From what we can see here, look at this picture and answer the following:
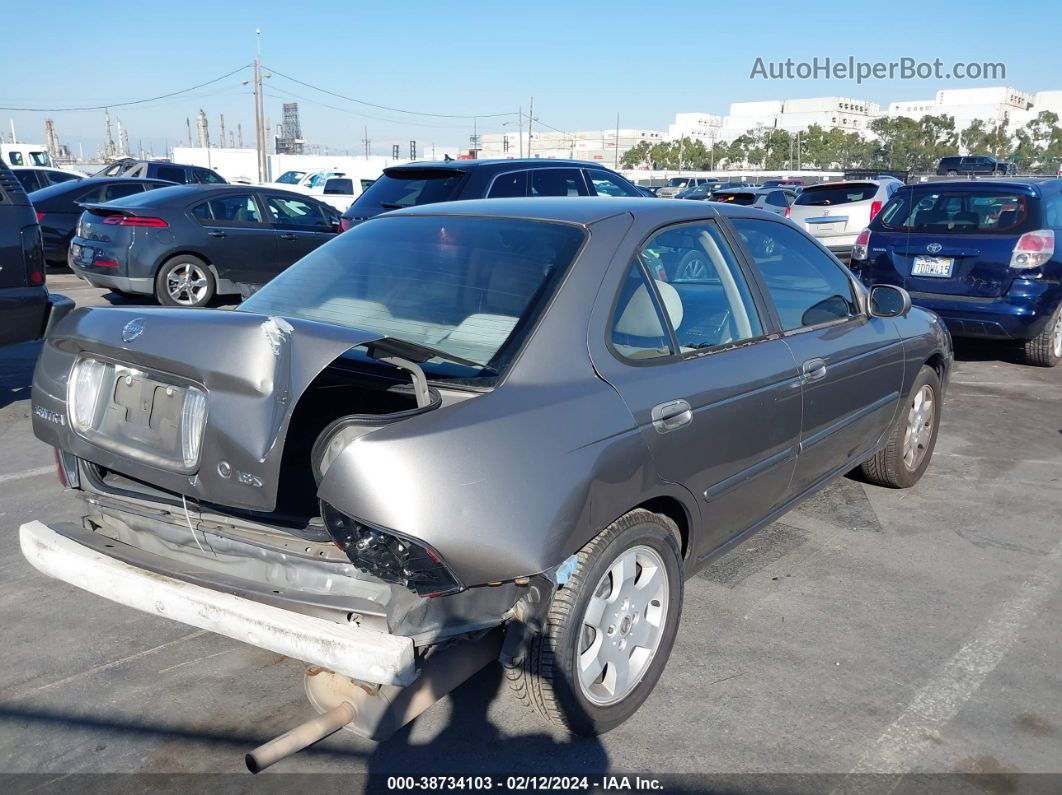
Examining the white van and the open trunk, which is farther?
the white van

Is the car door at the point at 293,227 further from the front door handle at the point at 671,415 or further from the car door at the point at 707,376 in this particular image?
the front door handle at the point at 671,415

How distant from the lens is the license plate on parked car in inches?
321

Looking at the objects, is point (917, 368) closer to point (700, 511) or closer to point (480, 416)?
point (700, 511)

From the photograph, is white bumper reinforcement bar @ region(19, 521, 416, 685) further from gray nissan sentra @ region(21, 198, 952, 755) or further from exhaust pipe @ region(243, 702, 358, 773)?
exhaust pipe @ region(243, 702, 358, 773)

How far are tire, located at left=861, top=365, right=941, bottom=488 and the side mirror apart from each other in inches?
22.4

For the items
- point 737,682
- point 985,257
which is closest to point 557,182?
point 985,257

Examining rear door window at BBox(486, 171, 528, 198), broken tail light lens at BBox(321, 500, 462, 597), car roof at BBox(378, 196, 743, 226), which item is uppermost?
car roof at BBox(378, 196, 743, 226)

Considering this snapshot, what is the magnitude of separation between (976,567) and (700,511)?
71.5 inches

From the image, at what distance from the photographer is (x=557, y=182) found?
9.60 m

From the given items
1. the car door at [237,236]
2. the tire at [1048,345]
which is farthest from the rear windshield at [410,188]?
the tire at [1048,345]

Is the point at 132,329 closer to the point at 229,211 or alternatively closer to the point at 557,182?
the point at 557,182

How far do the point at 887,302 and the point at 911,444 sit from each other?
3.42ft

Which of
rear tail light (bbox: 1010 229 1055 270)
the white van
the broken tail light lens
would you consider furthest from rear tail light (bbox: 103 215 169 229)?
the white van

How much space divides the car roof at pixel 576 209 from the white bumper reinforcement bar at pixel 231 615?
1586 mm
